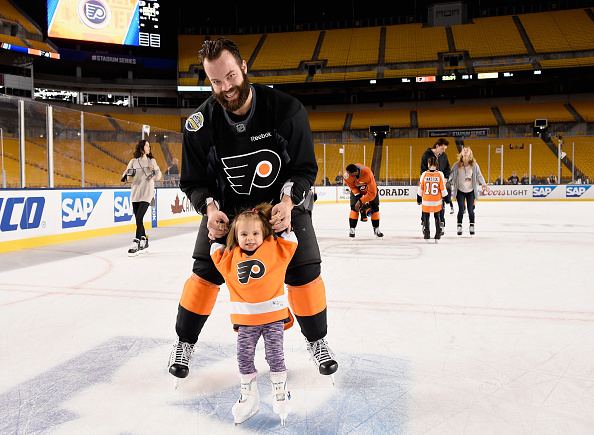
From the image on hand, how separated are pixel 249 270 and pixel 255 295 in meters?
0.10

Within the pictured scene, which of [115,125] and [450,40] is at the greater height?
[450,40]

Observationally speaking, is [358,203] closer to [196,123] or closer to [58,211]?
[58,211]

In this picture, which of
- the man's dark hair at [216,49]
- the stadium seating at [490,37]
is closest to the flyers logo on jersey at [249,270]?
the man's dark hair at [216,49]

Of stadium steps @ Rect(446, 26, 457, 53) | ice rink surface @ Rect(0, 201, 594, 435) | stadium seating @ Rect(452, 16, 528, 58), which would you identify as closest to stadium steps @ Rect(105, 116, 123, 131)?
ice rink surface @ Rect(0, 201, 594, 435)

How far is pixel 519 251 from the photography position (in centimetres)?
648

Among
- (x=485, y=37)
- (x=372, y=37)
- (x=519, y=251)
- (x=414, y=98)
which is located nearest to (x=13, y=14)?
(x=372, y=37)

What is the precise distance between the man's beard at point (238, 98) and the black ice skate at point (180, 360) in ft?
3.43

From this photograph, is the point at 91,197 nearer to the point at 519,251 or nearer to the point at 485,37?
the point at 519,251

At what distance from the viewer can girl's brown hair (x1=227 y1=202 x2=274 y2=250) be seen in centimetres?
196

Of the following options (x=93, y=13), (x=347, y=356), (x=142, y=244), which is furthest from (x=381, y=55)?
(x=347, y=356)

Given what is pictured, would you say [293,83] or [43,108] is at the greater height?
[293,83]

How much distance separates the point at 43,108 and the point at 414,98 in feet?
87.2

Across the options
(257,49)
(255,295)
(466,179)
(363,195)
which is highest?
(257,49)

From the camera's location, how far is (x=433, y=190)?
24.6 ft
